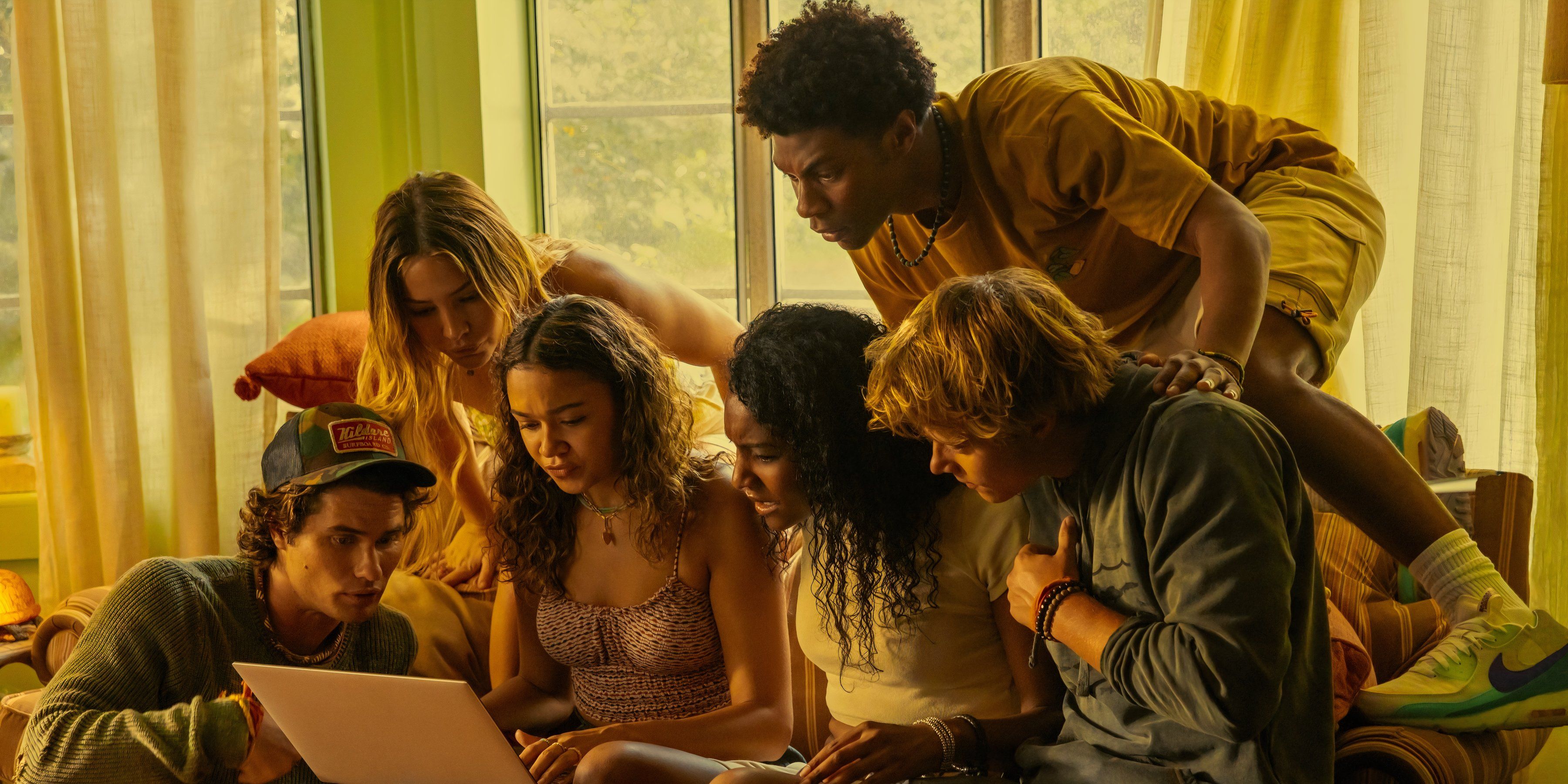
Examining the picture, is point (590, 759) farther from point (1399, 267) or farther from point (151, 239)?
point (151, 239)

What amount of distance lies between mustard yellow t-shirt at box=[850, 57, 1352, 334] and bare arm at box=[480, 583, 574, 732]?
2.41ft

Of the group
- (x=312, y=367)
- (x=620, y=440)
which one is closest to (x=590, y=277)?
(x=620, y=440)

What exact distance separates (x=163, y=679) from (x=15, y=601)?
1.56m

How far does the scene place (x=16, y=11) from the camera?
2.90 metres

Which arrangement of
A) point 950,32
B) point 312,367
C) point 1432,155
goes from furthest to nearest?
point 950,32, point 312,367, point 1432,155

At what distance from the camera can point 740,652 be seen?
159 centimetres

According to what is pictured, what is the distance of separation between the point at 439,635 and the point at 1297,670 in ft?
4.66

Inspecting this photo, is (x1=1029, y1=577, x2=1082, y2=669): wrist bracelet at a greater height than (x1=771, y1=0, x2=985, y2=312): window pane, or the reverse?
(x1=771, y1=0, x2=985, y2=312): window pane

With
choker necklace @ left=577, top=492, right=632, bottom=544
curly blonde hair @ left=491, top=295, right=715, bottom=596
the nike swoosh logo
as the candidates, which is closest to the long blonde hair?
curly blonde hair @ left=491, top=295, right=715, bottom=596

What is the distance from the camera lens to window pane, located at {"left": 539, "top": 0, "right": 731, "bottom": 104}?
10.8 feet

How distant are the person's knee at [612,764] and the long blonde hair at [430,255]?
0.75 meters

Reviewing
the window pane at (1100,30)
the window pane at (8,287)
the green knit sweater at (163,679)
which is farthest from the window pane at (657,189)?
the green knit sweater at (163,679)

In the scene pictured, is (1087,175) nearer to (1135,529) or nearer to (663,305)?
(1135,529)

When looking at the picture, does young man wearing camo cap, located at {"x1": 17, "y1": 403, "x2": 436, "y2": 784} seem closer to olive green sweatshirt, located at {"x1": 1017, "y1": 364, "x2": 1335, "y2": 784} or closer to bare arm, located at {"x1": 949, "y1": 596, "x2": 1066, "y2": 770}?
bare arm, located at {"x1": 949, "y1": 596, "x2": 1066, "y2": 770}
